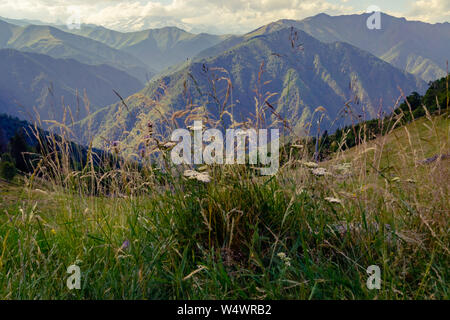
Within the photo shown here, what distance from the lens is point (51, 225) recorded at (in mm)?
3410

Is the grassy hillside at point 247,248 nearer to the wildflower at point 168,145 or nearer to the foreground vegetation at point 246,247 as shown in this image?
the foreground vegetation at point 246,247

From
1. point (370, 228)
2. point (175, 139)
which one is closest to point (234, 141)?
point (175, 139)

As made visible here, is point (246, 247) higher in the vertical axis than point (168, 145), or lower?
lower

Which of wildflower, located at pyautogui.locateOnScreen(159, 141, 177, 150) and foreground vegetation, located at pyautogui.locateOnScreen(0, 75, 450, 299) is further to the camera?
wildflower, located at pyautogui.locateOnScreen(159, 141, 177, 150)

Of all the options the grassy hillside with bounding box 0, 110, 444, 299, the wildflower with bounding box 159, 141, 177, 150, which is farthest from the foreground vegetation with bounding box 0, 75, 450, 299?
the wildflower with bounding box 159, 141, 177, 150

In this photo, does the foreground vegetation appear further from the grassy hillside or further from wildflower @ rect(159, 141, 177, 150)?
wildflower @ rect(159, 141, 177, 150)

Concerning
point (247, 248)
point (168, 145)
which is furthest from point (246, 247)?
point (168, 145)

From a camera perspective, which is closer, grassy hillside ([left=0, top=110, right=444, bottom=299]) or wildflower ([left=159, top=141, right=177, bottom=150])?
grassy hillside ([left=0, top=110, right=444, bottom=299])

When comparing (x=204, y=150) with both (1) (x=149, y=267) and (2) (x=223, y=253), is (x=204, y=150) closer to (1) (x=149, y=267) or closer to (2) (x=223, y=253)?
(2) (x=223, y=253)

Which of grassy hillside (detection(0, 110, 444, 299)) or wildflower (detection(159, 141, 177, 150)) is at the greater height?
wildflower (detection(159, 141, 177, 150))

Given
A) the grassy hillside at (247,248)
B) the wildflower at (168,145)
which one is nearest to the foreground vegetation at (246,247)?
the grassy hillside at (247,248)

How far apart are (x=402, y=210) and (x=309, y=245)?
94cm

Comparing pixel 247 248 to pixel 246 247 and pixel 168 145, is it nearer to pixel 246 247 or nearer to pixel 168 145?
pixel 246 247

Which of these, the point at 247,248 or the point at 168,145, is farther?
the point at 168,145
